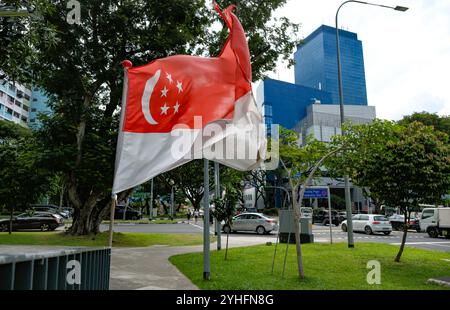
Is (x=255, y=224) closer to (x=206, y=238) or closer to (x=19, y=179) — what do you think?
(x=19, y=179)

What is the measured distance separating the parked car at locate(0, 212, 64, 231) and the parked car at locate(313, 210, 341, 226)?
87.0 ft

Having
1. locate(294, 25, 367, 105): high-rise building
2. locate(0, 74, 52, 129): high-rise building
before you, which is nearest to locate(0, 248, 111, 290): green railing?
locate(0, 74, 52, 129): high-rise building

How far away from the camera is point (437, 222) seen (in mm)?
25609

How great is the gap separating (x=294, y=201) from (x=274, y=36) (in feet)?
41.4

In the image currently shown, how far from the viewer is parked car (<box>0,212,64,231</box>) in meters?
26.6

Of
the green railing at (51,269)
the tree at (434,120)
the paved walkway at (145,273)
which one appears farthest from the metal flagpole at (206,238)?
the tree at (434,120)

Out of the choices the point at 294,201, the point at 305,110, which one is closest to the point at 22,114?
the point at 305,110

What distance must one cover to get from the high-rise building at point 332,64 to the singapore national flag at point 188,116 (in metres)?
100

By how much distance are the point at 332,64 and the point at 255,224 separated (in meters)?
89.5

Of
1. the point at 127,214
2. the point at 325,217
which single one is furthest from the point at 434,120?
the point at 127,214

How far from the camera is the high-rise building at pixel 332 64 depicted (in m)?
105

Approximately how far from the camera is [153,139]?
187 inches

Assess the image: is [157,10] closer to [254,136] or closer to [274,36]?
[274,36]

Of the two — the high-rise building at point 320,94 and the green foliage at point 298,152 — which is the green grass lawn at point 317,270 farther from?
the high-rise building at point 320,94
